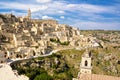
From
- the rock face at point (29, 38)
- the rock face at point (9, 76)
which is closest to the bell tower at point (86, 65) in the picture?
the rock face at point (9, 76)

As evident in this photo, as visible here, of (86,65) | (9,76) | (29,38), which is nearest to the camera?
(86,65)

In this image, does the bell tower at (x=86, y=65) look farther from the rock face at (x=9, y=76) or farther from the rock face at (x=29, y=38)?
the rock face at (x=29, y=38)

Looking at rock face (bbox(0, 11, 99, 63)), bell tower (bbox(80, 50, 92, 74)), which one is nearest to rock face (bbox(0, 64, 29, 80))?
bell tower (bbox(80, 50, 92, 74))

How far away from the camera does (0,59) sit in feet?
192

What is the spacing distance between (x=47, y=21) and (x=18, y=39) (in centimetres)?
4915

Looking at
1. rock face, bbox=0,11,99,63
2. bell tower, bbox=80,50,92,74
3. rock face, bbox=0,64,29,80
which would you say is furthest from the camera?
rock face, bbox=0,11,99,63

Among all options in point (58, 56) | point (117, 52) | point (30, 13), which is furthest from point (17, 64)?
point (30, 13)

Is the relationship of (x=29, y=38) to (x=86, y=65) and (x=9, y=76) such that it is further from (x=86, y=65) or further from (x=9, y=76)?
(x=86, y=65)

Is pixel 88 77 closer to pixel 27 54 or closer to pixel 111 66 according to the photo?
pixel 27 54

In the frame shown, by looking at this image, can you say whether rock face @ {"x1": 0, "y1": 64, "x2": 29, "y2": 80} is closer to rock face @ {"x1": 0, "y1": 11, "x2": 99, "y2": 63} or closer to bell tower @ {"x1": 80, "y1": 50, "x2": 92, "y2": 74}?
bell tower @ {"x1": 80, "y1": 50, "x2": 92, "y2": 74}

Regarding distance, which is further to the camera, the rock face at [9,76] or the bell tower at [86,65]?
the rock face at [9,76]

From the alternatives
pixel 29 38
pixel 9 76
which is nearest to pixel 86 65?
pixel 9 76

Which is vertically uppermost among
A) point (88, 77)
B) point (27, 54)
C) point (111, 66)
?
point (88, 77)

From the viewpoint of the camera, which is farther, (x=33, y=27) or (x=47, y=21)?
(x=47, y=21)
